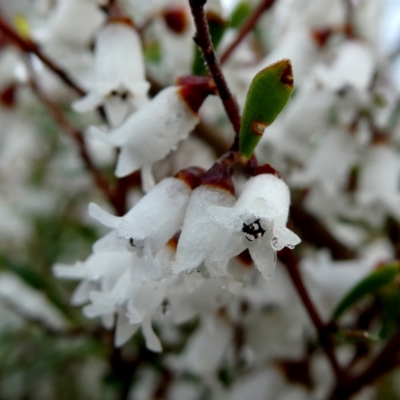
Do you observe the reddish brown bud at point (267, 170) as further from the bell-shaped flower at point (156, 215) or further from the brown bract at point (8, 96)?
→ the brown bract at point (8, 96)

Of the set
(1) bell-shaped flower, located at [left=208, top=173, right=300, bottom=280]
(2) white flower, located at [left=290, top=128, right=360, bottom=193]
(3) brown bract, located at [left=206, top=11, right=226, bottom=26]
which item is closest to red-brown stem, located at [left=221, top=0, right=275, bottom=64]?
(3) brown bract, located at [left=206, top=11, right=226, bottom=26]

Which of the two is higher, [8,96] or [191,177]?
[191,177]

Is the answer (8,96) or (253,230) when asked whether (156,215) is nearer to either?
(253,230)

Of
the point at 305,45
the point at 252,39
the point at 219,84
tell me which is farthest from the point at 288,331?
the point at 252,39

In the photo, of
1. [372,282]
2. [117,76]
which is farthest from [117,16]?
[372,282]

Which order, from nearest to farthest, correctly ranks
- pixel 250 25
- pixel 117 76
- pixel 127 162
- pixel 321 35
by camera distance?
1. pixel 127 162
2. pixel 117 76
3. pixel 250 25
4. pixel 321 35

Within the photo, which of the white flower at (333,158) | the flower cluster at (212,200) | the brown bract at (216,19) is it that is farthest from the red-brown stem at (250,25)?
the white flower at (333,158)

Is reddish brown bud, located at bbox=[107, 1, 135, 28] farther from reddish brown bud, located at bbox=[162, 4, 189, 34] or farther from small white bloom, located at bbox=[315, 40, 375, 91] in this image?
small white bloom, located at bbox=[315, 40, 375, 91]

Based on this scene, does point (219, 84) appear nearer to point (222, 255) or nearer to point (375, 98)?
point (222, 255)
